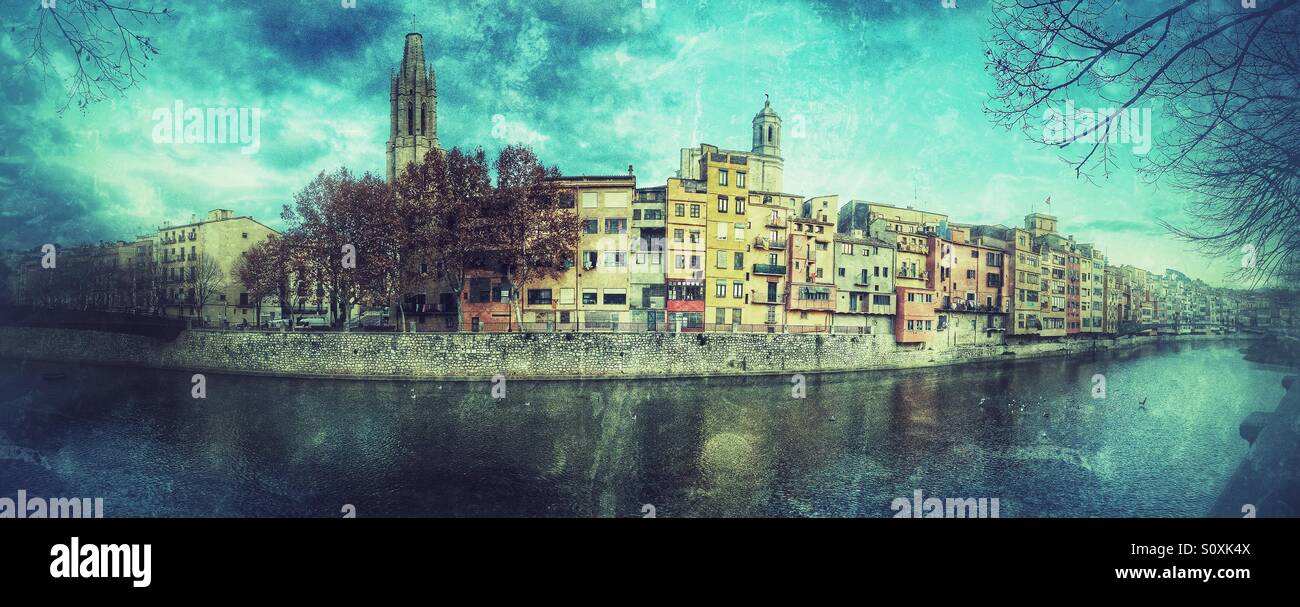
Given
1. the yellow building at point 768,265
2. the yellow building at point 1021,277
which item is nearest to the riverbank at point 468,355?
the yellow building at point 768,265

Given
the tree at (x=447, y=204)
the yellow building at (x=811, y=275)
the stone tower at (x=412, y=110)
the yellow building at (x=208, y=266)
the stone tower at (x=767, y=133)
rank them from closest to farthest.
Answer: the yellow building at (x=208, y=266) < the tree at (x=447, y=204) < the yellow building at (x=811, y=275) < the stone tower at (x=412, y=110) < the stone tower at (x=767, y=133)

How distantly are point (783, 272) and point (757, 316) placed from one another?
2.08m

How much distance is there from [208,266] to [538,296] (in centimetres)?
1120

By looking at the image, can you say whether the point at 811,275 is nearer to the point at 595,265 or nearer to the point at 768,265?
the point at 768,265

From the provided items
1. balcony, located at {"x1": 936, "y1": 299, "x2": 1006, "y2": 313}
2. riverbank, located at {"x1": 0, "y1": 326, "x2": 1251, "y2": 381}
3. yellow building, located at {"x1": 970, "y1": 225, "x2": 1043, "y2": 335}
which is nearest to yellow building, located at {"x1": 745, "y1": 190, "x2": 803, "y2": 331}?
riverbank, located at {"x1": 0, "y1": 326, "x2": 1251, "y2": 381}

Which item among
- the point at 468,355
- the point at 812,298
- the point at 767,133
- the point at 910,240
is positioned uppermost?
the point at 767,133

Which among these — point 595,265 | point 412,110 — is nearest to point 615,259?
point 595,265

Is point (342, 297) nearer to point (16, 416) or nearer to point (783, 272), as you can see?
point (16, 416)

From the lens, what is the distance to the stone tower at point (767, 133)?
37241mm

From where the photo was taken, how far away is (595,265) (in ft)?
58.7

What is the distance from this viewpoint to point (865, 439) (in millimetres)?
10555

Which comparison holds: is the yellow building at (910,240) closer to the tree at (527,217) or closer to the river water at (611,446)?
the river water at (611,446)

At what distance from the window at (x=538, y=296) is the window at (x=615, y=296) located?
Answer: 2.64m
